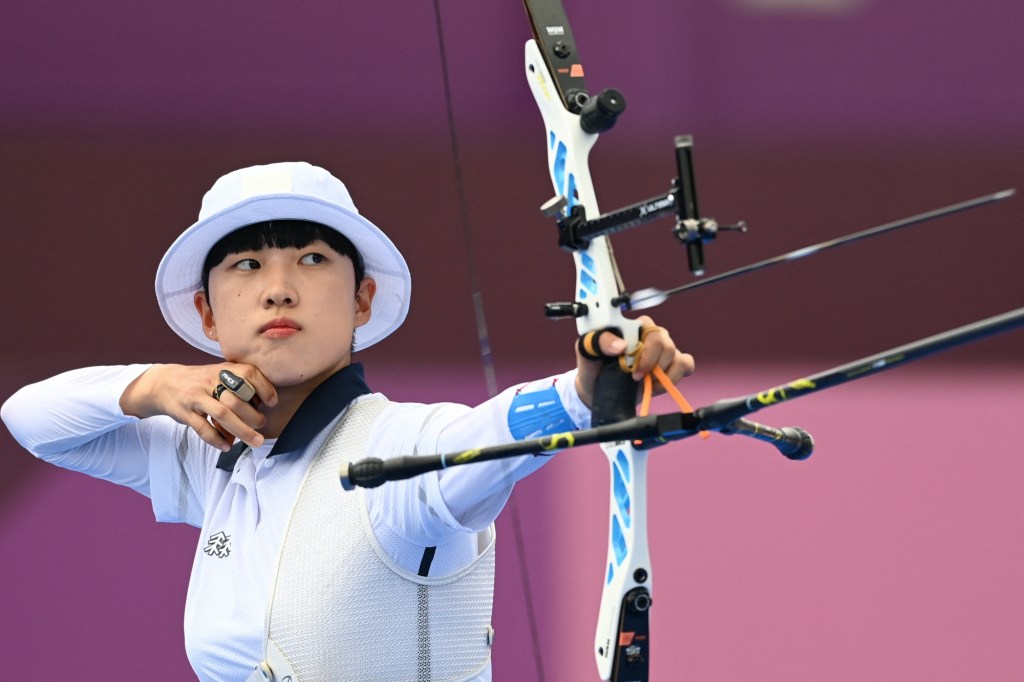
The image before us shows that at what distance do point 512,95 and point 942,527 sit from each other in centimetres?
118

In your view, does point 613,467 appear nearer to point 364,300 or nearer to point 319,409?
point 319,409

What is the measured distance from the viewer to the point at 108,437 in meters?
1.84

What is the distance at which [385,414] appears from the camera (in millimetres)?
1536

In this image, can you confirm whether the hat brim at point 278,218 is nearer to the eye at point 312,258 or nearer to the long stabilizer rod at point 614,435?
the eye at point 312,258

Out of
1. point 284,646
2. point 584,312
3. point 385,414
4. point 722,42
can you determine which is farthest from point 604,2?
point 284,646

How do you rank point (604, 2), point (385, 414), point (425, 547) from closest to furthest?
point (425, 547) → point (385, 414) → point (604, 2)

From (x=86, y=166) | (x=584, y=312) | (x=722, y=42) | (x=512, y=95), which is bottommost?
(x=584, y=312)

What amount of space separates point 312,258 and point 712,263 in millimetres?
791

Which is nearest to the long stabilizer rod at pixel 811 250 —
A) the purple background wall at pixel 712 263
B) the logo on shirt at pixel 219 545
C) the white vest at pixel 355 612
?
the white vest at pixel 355 612

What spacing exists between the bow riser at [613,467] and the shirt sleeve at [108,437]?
744 millimetres

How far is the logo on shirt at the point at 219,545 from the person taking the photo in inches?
62.3

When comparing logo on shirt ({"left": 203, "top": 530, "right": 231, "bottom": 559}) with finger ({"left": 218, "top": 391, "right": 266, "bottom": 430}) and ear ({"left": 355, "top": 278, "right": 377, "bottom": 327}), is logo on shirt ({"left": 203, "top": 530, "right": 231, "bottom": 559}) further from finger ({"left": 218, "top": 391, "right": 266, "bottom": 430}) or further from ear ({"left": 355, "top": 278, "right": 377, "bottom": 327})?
ear ({"left": 355, "top": 278, "right": 377, "bottom": 327})

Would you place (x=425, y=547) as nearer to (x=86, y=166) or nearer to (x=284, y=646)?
(x=284, y=646)

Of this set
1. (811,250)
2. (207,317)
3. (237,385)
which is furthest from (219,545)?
(811,250)
